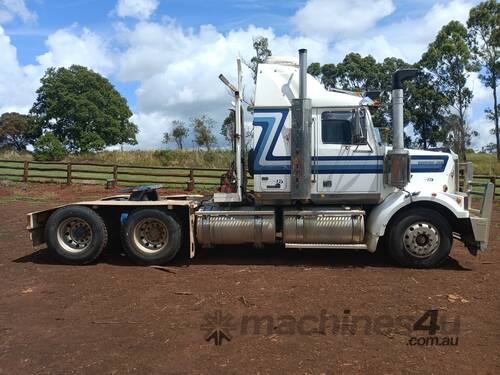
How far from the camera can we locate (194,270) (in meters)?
7.52

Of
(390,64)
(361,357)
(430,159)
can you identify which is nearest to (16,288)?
(361,357)

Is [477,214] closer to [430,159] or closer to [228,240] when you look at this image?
[430,159]

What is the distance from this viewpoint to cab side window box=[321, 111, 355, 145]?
7.63 metres

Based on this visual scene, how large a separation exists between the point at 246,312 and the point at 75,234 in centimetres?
386

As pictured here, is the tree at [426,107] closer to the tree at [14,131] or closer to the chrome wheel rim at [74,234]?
the chrome wheel rim at [74,234]

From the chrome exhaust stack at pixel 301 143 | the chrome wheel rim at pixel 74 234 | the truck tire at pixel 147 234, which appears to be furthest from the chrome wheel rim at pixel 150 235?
the chrome exhaust stack at pixel 301 143

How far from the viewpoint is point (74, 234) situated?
7996mm

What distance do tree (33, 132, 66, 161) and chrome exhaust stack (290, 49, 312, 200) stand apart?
1118 inches

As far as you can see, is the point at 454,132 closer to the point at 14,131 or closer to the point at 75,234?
the point at 75,234

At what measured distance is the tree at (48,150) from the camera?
32344 mm

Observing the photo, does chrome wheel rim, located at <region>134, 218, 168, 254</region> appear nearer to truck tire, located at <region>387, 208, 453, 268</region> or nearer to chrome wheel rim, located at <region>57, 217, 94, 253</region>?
chrome wheel rim, located at <region>57, 217, 94, 253</region>

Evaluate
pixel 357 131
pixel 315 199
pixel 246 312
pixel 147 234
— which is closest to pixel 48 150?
pixel 147 234

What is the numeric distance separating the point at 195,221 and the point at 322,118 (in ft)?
8.78

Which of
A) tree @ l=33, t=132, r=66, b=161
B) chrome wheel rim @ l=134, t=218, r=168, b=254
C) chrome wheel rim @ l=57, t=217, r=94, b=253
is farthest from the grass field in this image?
chrome wheel rim @ l=57, t=217, r=94, b=253
